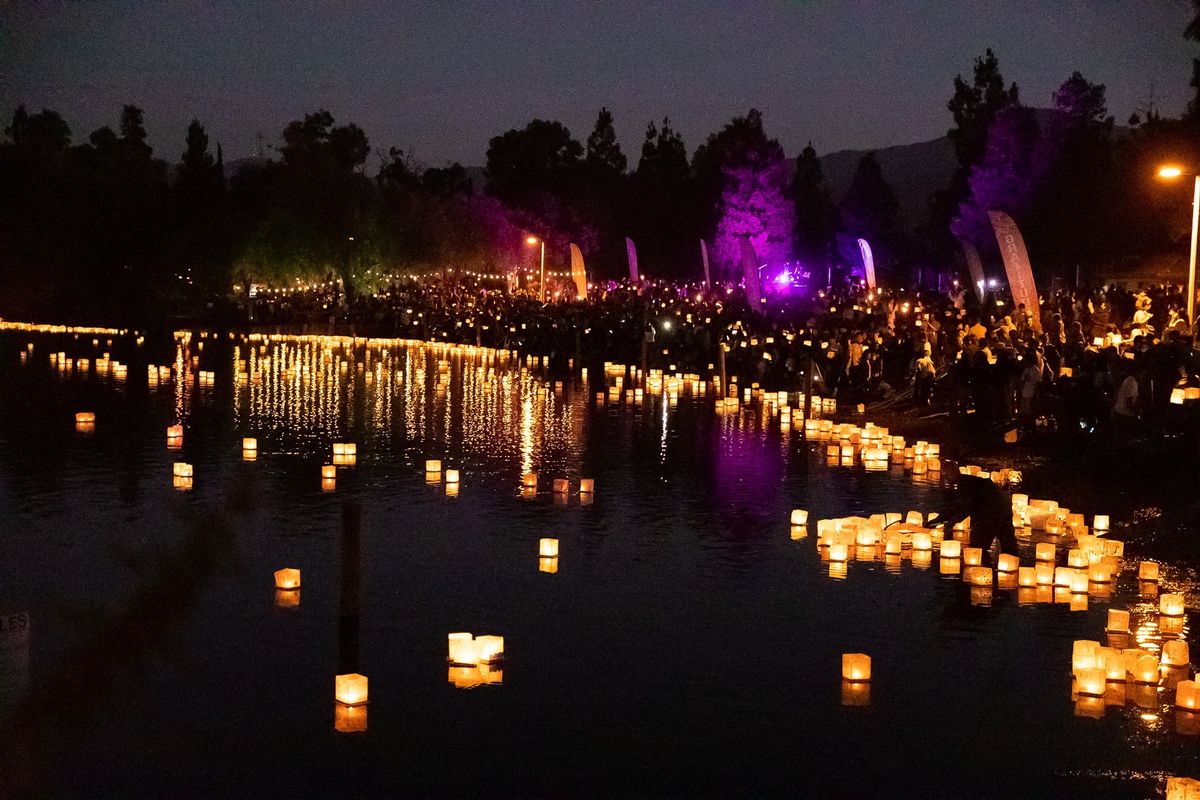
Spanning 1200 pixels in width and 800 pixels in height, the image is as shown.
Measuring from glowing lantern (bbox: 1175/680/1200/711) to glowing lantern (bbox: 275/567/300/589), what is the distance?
22.6 ft

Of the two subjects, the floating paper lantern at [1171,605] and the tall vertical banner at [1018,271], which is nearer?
the floating paper lantern at [1171,605]

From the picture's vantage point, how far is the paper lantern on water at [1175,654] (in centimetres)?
1040

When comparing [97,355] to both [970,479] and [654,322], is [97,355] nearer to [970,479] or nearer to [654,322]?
[654,322]

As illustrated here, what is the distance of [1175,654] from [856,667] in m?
2.35

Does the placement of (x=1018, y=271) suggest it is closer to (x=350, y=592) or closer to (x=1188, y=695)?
(x=1188, y=695)

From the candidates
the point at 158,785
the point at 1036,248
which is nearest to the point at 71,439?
the point at 158,785

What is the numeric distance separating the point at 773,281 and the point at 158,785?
64617 mm

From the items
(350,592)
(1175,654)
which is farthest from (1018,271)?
(350,592)

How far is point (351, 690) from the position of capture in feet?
30.2

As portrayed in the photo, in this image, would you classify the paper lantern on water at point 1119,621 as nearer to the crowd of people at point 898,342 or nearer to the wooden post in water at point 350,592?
the wooden post in water at point 350,592

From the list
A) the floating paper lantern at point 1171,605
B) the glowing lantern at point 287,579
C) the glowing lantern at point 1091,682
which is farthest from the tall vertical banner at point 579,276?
the glowing lantern at point 1091,682

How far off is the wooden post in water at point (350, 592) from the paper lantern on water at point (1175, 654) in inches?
221

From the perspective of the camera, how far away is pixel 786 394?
32.1 meters

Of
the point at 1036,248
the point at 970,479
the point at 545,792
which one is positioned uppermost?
the point at 1036,248
